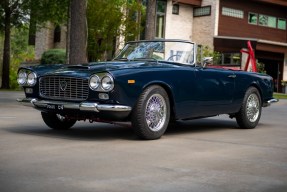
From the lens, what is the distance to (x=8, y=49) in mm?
26406

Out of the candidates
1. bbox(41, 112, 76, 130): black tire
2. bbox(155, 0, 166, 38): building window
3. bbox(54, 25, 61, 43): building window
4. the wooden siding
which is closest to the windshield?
bbox(41, 112, 76, 130): black tire

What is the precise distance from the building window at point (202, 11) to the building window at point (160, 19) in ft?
8.69

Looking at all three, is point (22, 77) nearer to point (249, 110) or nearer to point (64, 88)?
point (64, 88)

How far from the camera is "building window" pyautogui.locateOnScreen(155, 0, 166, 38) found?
31.3 m

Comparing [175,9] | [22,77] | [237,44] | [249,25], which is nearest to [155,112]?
[22,77]

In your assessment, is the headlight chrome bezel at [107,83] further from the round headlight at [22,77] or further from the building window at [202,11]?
the building window at [202,11]

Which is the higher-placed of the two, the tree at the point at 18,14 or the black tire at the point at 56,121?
the tree at the point at 18,14

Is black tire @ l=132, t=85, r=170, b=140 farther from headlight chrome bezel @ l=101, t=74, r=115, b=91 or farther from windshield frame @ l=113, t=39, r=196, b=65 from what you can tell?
windshield frame @ l=113, t=39, r=196, b=65

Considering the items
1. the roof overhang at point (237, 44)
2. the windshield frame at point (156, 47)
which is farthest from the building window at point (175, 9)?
the windshield frame at point (156, 47)

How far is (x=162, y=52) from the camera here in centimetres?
830

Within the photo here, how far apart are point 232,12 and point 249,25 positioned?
72.8 inches

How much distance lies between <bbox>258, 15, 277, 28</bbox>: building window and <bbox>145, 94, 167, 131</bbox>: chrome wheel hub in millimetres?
29533

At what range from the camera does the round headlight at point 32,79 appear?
741cm

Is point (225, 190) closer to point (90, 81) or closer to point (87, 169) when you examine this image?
point (87, 169)
